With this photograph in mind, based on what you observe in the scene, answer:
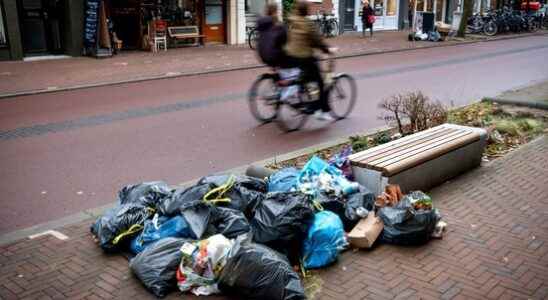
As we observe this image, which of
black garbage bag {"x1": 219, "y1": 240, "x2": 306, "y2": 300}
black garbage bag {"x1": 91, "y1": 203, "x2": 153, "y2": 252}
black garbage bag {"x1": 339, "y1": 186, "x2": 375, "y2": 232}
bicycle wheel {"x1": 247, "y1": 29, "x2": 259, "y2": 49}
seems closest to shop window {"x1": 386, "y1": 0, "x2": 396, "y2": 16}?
bicycle wheel {"x1": 247, "y1": 29, "x2": 259, "y2": 49}

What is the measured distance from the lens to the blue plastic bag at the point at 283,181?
17.0 feet

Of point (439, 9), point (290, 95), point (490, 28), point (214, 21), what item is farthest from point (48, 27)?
point (439, 9)

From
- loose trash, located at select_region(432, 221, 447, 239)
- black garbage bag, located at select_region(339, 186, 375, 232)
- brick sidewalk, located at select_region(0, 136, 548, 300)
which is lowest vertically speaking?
brick sidewalk, located at select_region(0, 136, 548, 300)

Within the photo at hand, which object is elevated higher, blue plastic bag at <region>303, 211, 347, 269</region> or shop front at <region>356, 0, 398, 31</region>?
shop front at <region>356, 0, 398, 31</region>

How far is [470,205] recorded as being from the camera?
564cm

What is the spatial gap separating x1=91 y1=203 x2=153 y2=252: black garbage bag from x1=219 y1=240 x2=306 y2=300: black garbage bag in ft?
3.55

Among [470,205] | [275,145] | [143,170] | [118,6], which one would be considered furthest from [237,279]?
[118,6]

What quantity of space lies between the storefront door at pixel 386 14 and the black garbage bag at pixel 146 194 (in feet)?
95.4

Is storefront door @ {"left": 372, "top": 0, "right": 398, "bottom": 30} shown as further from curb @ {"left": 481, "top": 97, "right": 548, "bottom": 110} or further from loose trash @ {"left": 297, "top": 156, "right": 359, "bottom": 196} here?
loose trash @ {"left": 297, "top": 156, "right": 359, "bottom": 196}

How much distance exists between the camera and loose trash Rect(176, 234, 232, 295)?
13.2 feet

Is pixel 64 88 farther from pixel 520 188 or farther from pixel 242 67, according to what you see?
pixel 520 188

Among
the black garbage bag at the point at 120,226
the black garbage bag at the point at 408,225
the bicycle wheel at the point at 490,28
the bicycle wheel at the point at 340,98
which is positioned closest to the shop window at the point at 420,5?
the bicycle wheel at the point at 490,28

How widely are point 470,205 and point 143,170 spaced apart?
12.3ft

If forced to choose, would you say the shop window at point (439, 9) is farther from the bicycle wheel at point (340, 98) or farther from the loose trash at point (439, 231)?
the loose trash at point (439, 231)
